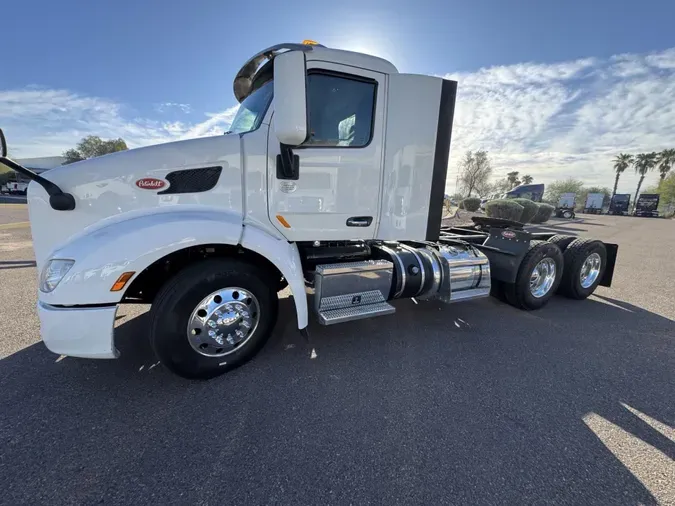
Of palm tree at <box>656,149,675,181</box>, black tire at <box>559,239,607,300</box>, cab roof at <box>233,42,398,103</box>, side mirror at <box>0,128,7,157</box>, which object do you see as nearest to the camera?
side mirror at <box>0,128,7,157</box>

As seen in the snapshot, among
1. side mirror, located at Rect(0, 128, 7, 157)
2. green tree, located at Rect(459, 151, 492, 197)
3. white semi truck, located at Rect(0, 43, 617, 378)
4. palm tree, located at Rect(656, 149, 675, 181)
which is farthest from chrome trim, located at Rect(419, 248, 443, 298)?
palm tree, located at Rect(656, 149, 675, 181)

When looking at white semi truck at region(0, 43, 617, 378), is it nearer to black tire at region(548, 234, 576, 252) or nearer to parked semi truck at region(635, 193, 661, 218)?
black tire at region(548, 234, 576, 252)

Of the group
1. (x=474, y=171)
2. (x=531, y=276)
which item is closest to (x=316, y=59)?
(x=531, y=276)

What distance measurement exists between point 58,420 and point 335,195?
2.72m

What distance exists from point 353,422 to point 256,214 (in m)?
1.88

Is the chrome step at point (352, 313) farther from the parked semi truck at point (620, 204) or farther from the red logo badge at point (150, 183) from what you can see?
the parked semi truck at point (620, 204)

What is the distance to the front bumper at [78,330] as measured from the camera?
2213 millimetres

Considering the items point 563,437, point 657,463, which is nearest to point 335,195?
point 563,437

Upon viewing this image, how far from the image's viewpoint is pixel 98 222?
2.45 metres

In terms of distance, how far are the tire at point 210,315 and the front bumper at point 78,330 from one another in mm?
291

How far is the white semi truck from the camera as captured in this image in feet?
7.43

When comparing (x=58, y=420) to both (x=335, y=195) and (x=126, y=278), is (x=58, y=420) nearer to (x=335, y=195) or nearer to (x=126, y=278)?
(x=126, y=278)

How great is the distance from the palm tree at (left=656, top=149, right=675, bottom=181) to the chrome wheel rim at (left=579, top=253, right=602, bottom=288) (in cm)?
9046

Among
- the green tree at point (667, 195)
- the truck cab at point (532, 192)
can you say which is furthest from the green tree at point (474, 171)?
the green tree at point (667, 195)
